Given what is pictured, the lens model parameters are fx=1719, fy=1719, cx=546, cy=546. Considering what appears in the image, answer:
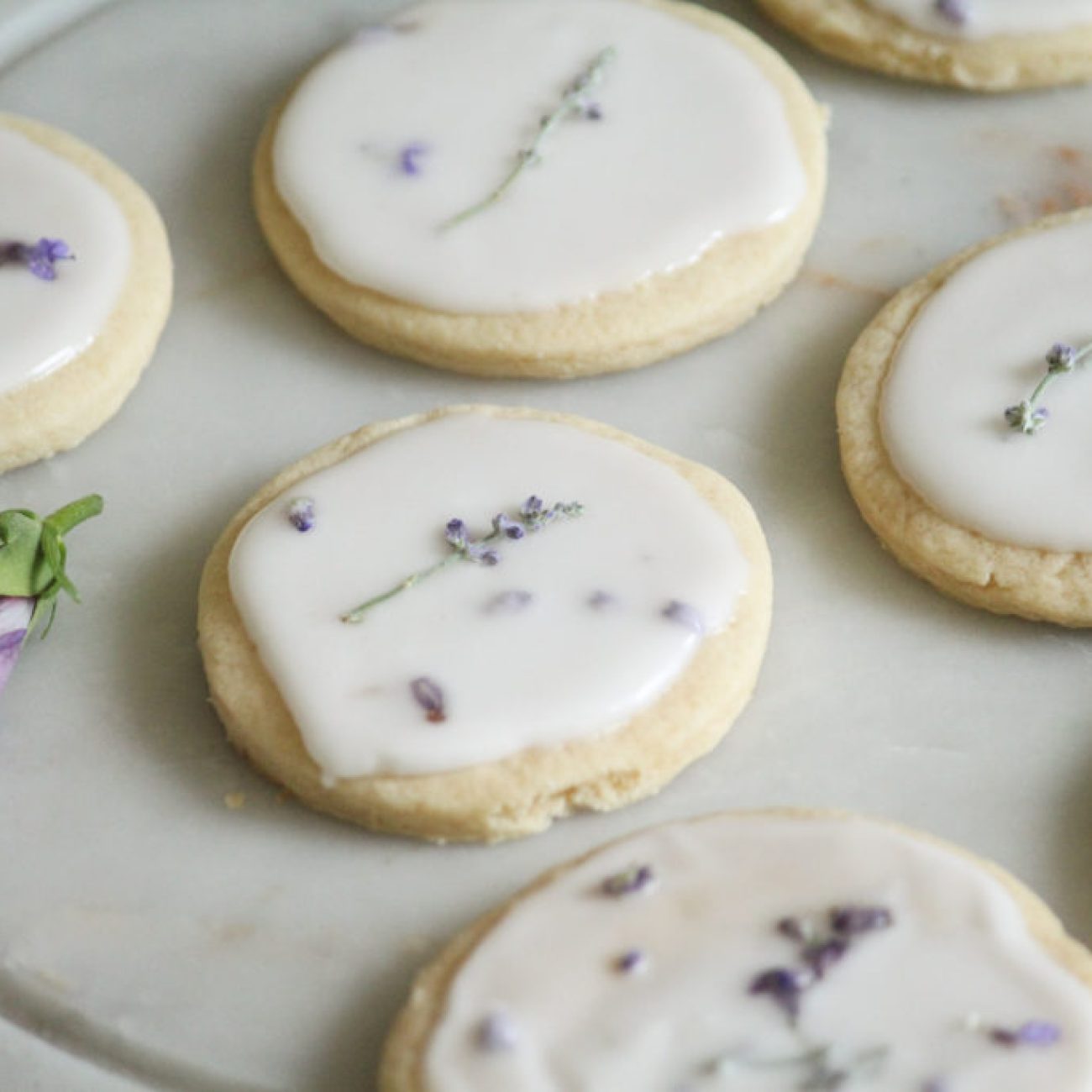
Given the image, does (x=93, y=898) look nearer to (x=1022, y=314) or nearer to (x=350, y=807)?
(x=350, y=807)

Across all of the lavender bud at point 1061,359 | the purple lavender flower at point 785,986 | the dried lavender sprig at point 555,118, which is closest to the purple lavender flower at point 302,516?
the dried lavender sprig at point 555,118

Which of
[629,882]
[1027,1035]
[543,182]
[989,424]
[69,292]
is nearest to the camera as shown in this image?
[1027,1035]

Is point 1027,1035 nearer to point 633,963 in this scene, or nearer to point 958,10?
point 633,963

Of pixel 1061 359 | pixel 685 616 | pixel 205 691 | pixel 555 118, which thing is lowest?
pixel 205 691

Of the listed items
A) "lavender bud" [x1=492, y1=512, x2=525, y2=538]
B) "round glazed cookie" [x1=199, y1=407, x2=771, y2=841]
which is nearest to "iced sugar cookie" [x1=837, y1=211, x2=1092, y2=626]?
"round glazed cookie" [x1=199, y1=407, x2=771, y2=841]

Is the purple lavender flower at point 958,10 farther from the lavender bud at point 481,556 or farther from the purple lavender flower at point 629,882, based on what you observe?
the purple lavender flower at point 629,882

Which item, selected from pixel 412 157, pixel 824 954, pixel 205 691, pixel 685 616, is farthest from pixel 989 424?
pixel 205 691

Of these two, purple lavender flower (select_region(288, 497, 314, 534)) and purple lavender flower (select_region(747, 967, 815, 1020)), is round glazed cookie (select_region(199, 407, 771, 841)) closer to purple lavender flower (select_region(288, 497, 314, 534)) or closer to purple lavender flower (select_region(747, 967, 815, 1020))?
purple lavender flower (select_region(288, 497, 314, 534))
